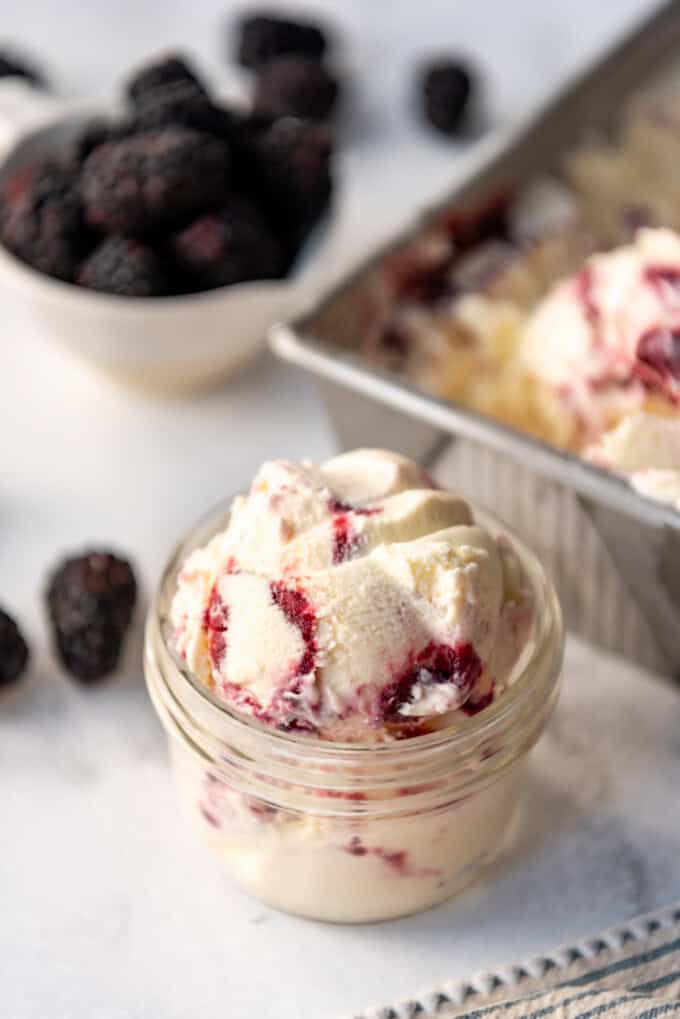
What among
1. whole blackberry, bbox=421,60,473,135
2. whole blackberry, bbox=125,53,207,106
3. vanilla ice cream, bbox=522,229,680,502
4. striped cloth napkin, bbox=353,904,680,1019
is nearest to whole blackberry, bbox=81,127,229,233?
whole blackberry, bbox=125,53,207,106

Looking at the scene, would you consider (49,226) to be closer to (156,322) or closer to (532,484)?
(156,322)

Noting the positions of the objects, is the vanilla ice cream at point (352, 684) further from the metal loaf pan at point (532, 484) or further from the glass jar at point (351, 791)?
the metal loaf pan at point (532, 484)

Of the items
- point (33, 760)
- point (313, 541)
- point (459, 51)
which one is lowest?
point (33, 760)

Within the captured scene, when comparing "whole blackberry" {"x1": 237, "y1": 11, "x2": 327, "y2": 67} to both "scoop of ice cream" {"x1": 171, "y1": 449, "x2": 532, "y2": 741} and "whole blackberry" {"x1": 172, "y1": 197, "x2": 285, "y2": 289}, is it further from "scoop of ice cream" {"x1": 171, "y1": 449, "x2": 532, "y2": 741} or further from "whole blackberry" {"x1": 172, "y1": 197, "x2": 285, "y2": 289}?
"scoop of ice cream" {"x1": 171, "y1": 449, "x2": 532, "y2": 741}

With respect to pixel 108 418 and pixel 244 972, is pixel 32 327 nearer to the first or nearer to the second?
pixel 108 418

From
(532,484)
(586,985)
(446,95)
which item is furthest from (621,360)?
(446,95)

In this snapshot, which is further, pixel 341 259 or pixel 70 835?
pixel 341 259

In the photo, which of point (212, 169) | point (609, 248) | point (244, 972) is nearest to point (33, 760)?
point (244, 972)
